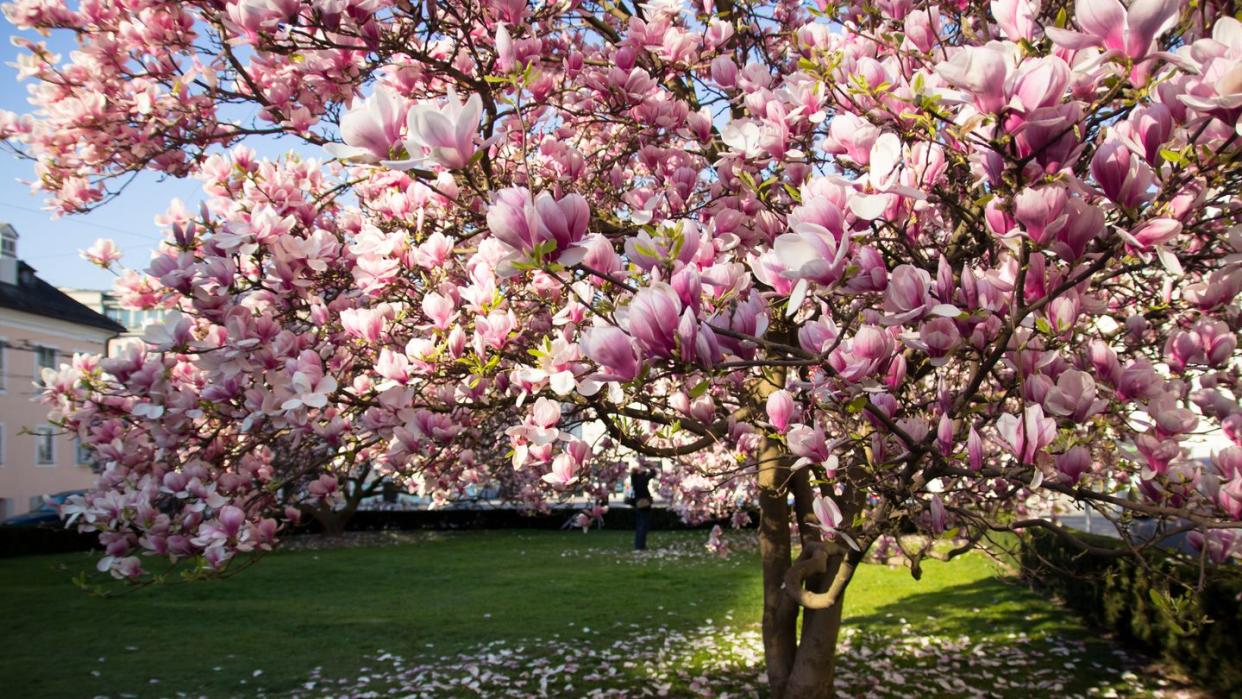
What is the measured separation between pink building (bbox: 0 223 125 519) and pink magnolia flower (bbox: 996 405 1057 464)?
94.5ft

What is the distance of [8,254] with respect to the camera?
29.2m

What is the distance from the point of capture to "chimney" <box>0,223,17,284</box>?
28.1 meters

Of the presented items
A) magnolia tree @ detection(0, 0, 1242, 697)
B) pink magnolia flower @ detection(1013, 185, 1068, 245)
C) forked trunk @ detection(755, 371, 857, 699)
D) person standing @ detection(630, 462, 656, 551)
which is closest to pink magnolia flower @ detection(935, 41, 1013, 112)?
magnolia tree @ detection(0, 0, 1242, 697)

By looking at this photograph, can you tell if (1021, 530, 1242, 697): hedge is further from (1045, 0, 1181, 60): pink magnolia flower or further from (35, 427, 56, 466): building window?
(35, 427, 56, 466): building window

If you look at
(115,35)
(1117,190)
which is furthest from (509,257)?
(115,35)

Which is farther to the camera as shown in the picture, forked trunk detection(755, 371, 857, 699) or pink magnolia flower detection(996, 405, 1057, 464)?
forked trunk detection(755, 371, 857, 699)

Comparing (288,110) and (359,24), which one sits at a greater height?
(288,110)

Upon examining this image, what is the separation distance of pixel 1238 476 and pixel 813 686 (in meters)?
3.32

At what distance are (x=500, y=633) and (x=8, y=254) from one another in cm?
2928

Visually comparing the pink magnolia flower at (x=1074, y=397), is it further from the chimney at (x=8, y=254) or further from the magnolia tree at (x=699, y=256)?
the chimney at (x=8, y=254)

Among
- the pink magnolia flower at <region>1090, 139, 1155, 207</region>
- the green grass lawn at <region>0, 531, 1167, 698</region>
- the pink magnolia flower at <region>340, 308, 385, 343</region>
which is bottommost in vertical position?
the green grass lawn at <region>0, 531, 1167, 698</region>

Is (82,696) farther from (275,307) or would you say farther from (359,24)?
(359,24)

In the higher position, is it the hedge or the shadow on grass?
the hedge

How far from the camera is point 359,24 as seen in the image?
9.02 ft
